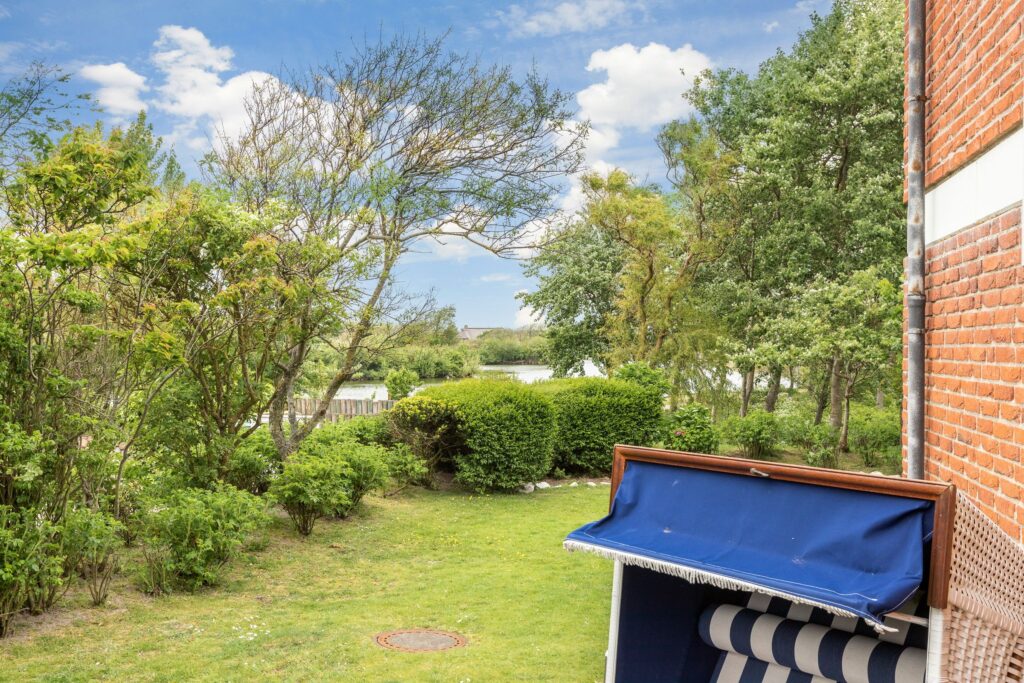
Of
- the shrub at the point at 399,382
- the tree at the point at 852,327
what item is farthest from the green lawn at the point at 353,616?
the tree at the point at 852,327

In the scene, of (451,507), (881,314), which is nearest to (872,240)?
(881,314)

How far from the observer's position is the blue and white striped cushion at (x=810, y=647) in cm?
298

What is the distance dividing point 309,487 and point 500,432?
3.37 meters

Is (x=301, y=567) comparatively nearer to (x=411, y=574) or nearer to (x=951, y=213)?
(x=411, y=574)

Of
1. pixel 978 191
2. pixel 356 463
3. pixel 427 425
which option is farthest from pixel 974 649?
pixel 427 425

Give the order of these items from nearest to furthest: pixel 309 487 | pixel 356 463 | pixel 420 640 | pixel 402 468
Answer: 1. pixel 420 640
2. pixel 309 487
3. pixel 356 463
4. pixel 402 468

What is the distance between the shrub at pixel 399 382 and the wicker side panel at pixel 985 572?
11.0m

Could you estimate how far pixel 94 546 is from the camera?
18.7ft

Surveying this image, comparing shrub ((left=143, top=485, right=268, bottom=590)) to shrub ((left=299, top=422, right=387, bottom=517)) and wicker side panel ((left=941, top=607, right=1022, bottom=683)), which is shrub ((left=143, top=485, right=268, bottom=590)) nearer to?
shrub ((left=299, top=422, right=387, bottom=517))

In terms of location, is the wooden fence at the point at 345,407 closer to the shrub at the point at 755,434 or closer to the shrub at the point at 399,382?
the shrub at the point at 399,382

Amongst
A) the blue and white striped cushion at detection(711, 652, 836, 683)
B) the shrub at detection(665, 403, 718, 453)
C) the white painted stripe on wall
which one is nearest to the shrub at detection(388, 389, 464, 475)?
the shrub at detection(665, 403, 718, 453)

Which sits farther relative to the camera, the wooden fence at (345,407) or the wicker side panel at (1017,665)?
the wooden fence at (345,407)

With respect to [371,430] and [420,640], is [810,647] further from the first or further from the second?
[371,430]

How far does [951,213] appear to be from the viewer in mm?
4316
